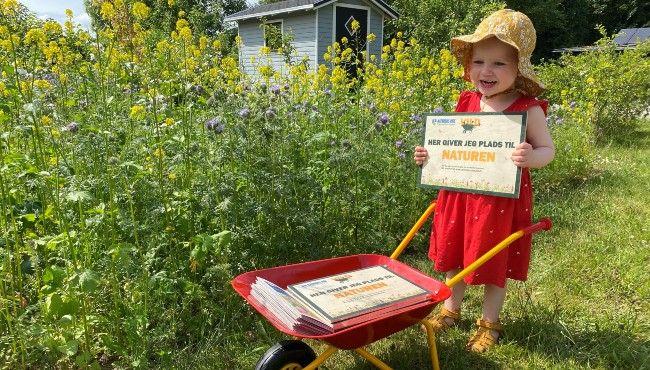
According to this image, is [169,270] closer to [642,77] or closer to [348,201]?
[348,201]

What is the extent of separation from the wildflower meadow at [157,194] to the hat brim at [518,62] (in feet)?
3.12

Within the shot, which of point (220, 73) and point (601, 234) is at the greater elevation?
point (220, 73)

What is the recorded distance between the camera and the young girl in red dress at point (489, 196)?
212 centimetres

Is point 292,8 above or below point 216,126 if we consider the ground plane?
above

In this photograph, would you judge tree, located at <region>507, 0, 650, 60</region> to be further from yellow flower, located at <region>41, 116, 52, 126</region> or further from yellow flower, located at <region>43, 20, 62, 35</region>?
yellow flower, located at <region>41, 116, 52, 126</region>

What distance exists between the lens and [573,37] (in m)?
30.2

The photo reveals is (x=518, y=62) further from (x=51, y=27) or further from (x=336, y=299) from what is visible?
(x=51, y=27)

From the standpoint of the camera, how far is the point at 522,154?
6.57 feet

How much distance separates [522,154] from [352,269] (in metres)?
0.95

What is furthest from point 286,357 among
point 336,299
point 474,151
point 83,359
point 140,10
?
point 140,10

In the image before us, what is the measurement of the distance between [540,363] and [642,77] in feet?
24.8

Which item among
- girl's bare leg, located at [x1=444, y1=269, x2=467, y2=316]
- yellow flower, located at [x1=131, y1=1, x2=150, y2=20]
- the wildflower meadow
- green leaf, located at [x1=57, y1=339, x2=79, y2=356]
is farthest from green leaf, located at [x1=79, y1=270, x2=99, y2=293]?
girl's bare leg, located at [x1=444, y1=269, x2=467, y2=316]

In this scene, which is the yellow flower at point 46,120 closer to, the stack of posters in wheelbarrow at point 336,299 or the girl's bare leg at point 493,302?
the stack of posters in wheelbarrow at point 336,299

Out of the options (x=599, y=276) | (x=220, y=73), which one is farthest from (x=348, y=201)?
(x=599, y=276)
